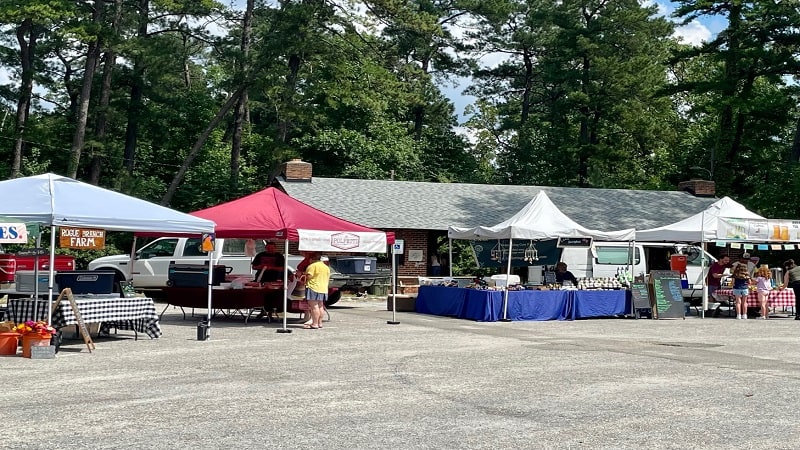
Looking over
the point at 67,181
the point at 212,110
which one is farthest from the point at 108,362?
the point at 212,110

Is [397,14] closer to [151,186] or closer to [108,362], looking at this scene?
[151,186]

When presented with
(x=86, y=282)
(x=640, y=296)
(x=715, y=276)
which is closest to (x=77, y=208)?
(x=86, y=282)

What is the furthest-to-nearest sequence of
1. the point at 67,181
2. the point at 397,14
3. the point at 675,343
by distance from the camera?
the point at 397,14 → the point at 675,343 → the point at 67,181

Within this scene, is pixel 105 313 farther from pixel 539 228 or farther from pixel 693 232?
pixel 693 232

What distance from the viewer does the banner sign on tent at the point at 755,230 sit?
2358 cm

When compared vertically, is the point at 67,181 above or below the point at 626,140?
below

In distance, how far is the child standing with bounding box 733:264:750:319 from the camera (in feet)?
76.6

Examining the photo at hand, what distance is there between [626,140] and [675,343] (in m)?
35.5

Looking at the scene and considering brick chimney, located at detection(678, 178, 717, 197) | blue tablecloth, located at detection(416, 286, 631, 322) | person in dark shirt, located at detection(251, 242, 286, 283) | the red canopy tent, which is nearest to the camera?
the red canopy tent

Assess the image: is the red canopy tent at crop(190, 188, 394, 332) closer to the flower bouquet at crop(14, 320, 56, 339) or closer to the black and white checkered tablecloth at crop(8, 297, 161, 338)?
the black and white checkered tablecloth at crop(8, 297, 161, 338)

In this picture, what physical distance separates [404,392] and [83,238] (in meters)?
10.8

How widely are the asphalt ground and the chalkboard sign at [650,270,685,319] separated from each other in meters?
5.28

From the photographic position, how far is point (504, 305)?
21156mm

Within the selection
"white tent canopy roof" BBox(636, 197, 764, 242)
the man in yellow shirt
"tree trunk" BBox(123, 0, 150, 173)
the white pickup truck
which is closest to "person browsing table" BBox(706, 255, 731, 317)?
"white tent canopy roof" BBox(636, 197, 764, 242)
